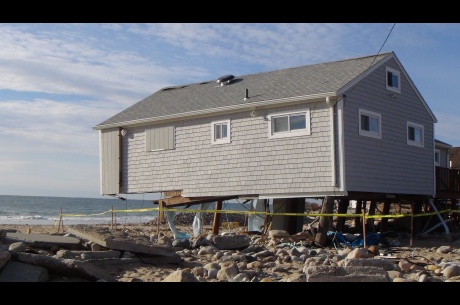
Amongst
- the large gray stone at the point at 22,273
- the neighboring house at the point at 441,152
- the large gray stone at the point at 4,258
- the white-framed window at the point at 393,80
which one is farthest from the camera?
the neighboring house at the point at 441,152

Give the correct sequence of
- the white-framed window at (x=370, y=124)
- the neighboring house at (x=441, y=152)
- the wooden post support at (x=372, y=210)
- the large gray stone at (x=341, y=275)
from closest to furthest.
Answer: the large gray stone at (x=341, y=275) → the white-framed window at (x=370, y=124) → the wooden post support at (x=372, y=210) → the neighboring house at (x=441, y=152)

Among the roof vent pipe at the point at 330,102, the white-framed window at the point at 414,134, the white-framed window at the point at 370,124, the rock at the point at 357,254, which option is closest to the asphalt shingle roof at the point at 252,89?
the roof vent pipe at the point at 330,102

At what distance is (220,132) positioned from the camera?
20.7m

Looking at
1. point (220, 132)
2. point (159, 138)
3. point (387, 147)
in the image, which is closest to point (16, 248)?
point (220, 132)

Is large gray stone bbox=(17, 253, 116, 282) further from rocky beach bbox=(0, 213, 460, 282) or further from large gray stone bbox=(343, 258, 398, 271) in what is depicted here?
large gray stone bbox=(343, 258, 398, 271)

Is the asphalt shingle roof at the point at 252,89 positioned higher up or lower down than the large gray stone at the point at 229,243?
higher up

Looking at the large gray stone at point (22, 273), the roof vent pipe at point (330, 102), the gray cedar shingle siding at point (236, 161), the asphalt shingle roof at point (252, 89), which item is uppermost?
the asphalt shingle roof at point (252, 89)

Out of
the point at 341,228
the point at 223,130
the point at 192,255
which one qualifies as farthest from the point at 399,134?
the point at 192,255

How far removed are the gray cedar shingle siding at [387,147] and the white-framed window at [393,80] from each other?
0.19 m

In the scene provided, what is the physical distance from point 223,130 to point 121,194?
5.46m

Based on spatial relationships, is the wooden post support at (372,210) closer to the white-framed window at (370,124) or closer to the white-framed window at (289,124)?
the white-framed window at (370,124)

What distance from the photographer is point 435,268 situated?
1276 centimetres

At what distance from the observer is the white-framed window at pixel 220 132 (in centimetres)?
2045

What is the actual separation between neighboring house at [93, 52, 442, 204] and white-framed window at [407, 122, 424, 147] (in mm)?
36
